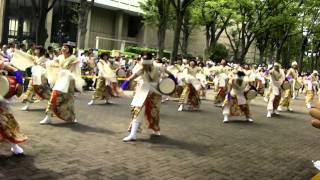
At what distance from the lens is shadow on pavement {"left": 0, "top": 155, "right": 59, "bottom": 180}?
6695 mm

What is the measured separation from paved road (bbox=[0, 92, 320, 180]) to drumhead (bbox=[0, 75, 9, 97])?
37.6 inches

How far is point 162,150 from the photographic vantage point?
925 centimetres

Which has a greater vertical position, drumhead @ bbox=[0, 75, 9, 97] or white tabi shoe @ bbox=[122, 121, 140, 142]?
drumhead @ bbox=[0, 75, 9, 97]

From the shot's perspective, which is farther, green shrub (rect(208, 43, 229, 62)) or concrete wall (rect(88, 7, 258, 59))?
green shrub (rect(208, 43, 229, 62))

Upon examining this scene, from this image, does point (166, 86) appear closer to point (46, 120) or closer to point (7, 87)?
point (46, 120)

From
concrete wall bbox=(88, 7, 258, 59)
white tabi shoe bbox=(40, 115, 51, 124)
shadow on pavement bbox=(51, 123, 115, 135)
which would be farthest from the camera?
concrete wall bbox=(88, 7, 258, 59)

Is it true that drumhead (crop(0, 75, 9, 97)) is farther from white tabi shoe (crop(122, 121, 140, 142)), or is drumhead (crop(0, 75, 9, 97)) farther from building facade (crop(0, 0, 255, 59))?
building facade (crop(0, 0, 255, 59))

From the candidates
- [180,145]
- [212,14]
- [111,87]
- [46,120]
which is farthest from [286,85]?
[212,14]

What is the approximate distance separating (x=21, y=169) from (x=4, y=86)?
121 centimetres

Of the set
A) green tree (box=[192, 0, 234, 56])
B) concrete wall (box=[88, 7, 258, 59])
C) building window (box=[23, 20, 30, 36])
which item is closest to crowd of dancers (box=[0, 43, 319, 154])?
green tree (box=[192, 0, 234, 56])

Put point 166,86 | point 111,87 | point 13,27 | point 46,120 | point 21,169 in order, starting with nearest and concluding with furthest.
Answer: point 21,169
point 166,86
point 46,120
point 111,87
point 13,27

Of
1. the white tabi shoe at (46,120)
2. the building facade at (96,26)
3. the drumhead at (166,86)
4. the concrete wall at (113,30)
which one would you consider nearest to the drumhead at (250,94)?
the drumhead at (166,86)

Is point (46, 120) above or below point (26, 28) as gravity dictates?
below

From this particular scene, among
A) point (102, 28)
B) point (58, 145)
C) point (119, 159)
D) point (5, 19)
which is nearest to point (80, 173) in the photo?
point (119, 159)
